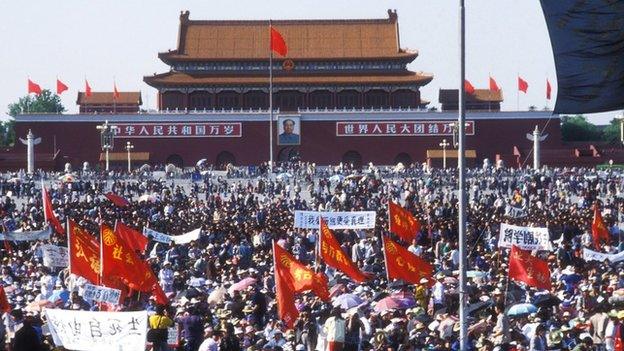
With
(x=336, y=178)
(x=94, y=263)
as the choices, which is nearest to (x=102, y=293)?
(x=94, y=263)

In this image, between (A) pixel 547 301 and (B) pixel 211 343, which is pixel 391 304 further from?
(B) pixel 211 343

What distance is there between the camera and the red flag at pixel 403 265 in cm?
1731

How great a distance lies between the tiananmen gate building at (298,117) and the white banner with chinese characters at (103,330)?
50.8m

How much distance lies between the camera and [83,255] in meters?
16.0

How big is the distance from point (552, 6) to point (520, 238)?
43.9 ft

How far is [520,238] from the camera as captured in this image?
67.2 feet

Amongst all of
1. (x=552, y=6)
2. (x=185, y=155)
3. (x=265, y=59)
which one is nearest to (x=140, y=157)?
(x=185, y=155)

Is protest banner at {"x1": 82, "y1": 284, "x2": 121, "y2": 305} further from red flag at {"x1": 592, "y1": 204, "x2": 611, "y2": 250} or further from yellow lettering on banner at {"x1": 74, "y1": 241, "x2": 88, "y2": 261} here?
red flag at {"x1": 592, "y1": 204, "x2": 611, "y2": 250}

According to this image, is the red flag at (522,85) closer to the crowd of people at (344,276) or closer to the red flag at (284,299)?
the crowd of people at (344,276)

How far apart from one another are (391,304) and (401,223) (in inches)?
274

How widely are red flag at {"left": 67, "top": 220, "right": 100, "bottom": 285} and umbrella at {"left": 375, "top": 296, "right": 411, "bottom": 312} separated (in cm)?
313

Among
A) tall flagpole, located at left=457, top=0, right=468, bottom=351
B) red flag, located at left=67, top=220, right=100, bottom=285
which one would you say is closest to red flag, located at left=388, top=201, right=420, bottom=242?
red flag, located at left=67, top=220, right=100, bottom=285

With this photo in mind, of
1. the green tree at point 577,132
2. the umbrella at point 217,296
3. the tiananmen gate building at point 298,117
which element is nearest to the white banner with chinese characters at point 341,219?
the umbrella at point 217,296

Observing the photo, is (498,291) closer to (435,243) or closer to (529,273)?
(529,273)
